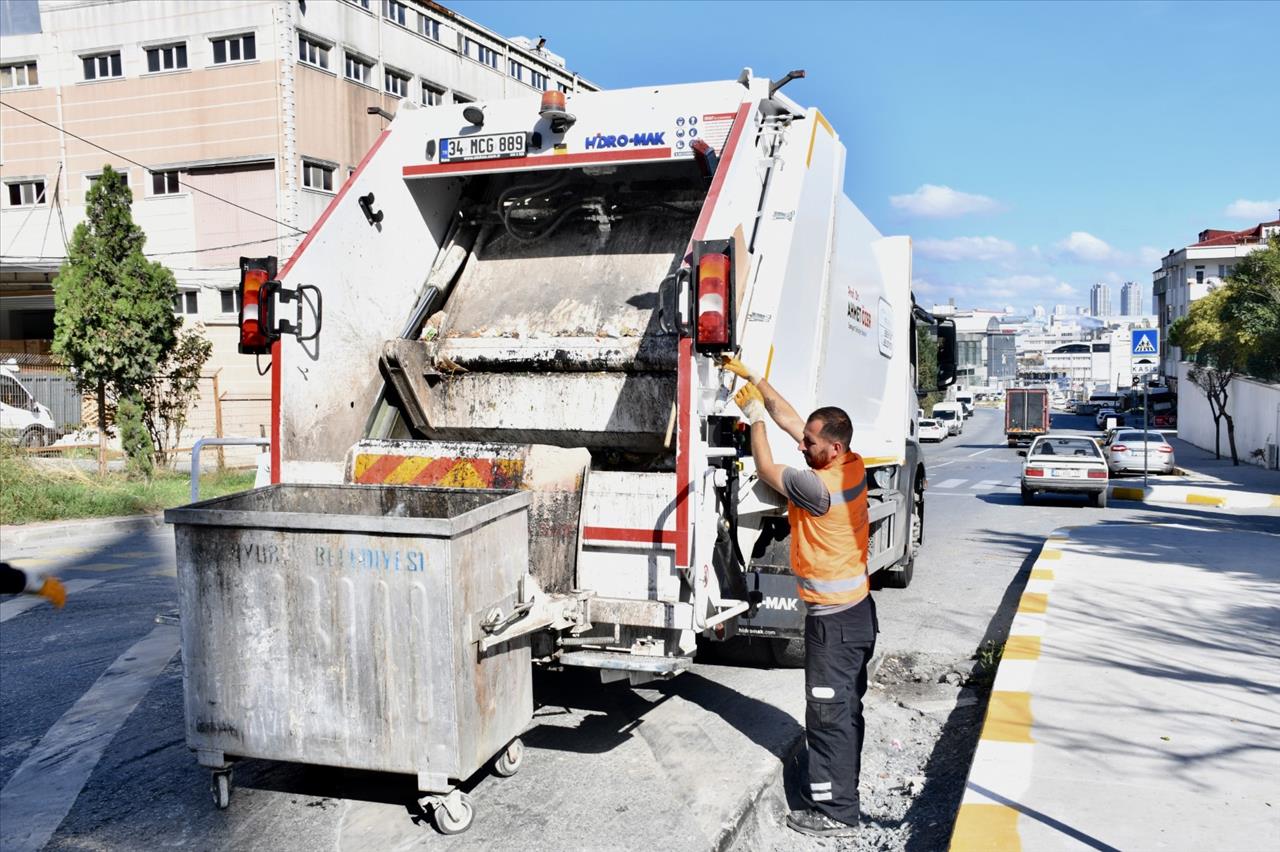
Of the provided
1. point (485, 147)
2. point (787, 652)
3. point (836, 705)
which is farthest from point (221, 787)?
point (485, 147)

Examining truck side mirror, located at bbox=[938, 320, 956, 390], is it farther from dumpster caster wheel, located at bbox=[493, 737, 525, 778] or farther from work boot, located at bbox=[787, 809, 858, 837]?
dumpster caster wheel, located at bbox=[493, 737, 525, 778]

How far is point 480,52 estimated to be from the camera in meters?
35.2

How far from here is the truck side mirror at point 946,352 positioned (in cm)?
1057

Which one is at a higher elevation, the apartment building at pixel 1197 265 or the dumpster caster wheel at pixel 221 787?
the apartment building at pixel 1197 265

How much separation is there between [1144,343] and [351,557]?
1775cm

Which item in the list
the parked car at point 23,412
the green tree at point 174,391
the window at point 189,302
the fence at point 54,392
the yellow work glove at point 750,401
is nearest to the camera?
the yellow work glove at point 750,401

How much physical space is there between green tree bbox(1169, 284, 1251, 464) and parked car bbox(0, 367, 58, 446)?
27631 mm

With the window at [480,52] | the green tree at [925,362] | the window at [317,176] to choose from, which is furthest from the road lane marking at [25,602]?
the window at [480,52]

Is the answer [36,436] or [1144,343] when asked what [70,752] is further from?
[1144,343]

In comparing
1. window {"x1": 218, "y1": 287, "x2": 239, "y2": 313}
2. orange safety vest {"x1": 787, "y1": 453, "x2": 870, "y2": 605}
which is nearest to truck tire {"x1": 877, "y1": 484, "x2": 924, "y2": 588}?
orange safety vest {"x1": 787, "y1": 453, "x2": 870, "y2": 605}

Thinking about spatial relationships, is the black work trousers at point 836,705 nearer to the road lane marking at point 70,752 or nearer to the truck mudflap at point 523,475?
the truck mudflap at point 523,475

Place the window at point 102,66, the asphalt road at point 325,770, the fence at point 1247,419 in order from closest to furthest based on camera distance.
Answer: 1. the asphalt road at point 325,770
2. the window at point 102,66
3. the fence at point 1247,419

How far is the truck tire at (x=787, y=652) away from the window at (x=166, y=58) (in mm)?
27401

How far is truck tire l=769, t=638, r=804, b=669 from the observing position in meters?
6.08
